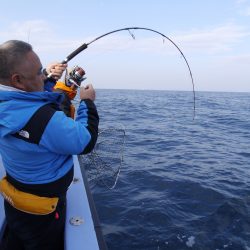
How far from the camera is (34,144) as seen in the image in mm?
1802

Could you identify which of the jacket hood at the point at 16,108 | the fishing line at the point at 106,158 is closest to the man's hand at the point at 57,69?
the fishing line at the point at 106,158

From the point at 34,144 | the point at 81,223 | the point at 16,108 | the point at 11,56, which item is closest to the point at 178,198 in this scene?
the point at 81,223

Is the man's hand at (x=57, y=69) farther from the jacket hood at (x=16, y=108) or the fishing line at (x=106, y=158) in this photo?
the jacket hood at (x=16, y=108)

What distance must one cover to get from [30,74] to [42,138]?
0.38m

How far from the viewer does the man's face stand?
175 centimetres

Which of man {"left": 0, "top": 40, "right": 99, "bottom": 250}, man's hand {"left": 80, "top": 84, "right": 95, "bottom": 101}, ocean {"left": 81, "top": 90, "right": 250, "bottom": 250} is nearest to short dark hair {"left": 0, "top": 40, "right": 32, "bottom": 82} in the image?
man {"left": 0, "top": 40, "right": 99, "bottom": 250}

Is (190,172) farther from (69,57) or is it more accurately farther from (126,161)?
(69,57)

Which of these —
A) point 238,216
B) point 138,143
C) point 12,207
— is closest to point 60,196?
point 12,207

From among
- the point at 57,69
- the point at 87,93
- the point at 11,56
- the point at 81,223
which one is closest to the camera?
the point at 11,56

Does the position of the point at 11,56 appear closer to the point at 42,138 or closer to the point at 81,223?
the point at 42,138

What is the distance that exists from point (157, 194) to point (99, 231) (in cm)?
331

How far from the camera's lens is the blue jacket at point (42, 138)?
174 cm

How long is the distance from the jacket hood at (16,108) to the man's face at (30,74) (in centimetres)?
8

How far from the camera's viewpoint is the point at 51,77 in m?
2.81
